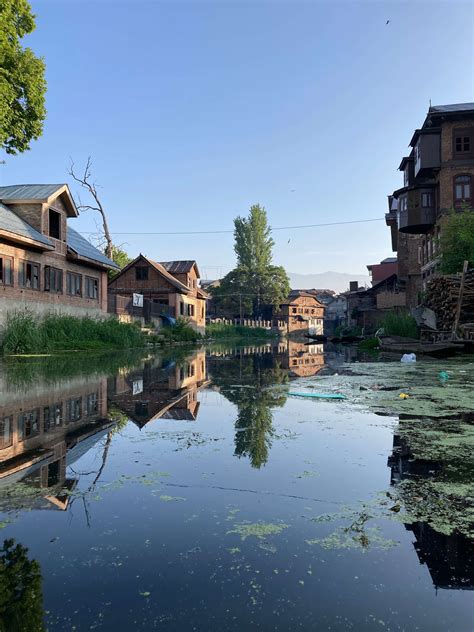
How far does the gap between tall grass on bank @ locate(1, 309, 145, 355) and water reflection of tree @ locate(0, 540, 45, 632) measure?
54.4 feet

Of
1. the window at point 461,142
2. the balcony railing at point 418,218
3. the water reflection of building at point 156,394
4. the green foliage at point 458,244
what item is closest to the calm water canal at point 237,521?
the water reflection of building at point 156,394

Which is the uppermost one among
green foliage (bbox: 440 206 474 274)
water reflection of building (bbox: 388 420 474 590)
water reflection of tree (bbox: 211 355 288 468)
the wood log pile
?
green foliage (bbox: 440 206 474 274)

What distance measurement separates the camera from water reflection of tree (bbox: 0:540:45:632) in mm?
1861

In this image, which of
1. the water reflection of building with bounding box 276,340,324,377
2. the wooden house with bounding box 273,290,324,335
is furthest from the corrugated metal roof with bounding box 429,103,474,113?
the wooden house with bounding box 273,290,324,335

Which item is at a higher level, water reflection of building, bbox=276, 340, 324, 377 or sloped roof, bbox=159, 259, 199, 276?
sloped roof, bbox=159, 259, 199, 276

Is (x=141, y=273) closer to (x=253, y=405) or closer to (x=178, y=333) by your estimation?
(x=178, y=333)

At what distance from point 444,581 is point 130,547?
61.5 inches

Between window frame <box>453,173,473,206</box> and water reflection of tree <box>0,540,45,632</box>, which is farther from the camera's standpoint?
window frame <box>453,173,473,206</box>

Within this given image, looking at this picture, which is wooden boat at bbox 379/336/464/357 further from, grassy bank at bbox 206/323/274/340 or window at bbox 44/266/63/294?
grassy bank at bbox 206/323/274/340

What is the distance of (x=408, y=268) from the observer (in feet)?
135

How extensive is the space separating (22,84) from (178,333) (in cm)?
2148

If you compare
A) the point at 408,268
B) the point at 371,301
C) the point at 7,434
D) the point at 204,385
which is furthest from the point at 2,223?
the point at 371,301

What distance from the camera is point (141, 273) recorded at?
45.8 m

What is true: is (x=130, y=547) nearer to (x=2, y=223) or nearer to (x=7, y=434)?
(x=7, y=434)
